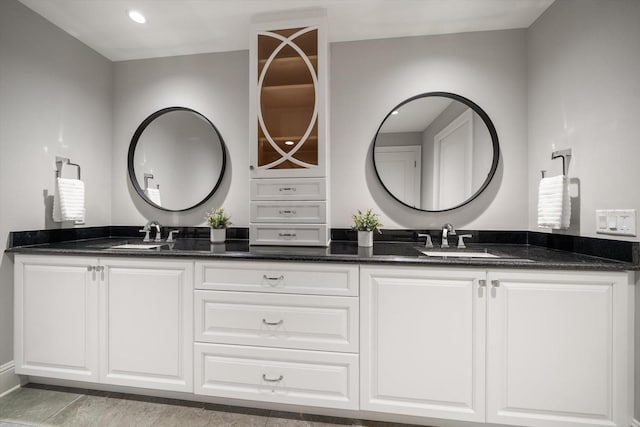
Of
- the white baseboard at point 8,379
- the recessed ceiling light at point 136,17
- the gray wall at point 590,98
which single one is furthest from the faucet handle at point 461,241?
the white baseboard at point 8,379

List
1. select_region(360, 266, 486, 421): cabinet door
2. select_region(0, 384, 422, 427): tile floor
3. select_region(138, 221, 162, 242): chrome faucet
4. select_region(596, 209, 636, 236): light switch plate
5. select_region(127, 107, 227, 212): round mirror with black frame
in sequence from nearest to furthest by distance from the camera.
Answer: select_region(596, 209, 636, 236): light switch plate → select_region(360, 266, 486, 421): cabinet door → select_region(0, 384, 422, 427): tile floor → select_region(138, 221, 162, 242): chrome faucet → select_region(127, 107, 227, 212): round mirror with black frame

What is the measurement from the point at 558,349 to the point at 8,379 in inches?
119

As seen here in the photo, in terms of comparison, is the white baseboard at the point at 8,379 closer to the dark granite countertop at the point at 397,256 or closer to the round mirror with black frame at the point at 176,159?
the dark granite countertop at the point at 397,256

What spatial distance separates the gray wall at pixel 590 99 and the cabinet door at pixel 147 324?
2150 millimetres

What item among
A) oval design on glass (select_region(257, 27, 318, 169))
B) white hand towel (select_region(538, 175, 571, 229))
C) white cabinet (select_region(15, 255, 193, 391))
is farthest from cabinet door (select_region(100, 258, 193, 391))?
white hand towel (select_region(538, 175, 571, 229))

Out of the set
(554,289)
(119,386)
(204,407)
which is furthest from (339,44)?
(119,386)

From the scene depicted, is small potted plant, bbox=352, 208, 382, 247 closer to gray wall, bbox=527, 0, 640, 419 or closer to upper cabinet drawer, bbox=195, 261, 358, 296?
Result: upper cabinet drawer, bbox=195, 261, 358, 296

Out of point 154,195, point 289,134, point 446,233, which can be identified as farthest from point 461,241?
point 154,195

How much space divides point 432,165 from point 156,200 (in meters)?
2.17

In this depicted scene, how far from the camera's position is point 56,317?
1.75m

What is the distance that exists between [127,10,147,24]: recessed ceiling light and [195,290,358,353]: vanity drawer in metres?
1.81

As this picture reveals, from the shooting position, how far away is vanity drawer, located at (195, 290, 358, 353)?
1.51 m

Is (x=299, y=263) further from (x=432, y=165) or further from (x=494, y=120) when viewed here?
(x=494, y=120)

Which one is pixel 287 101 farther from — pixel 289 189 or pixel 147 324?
pixel 147 324
